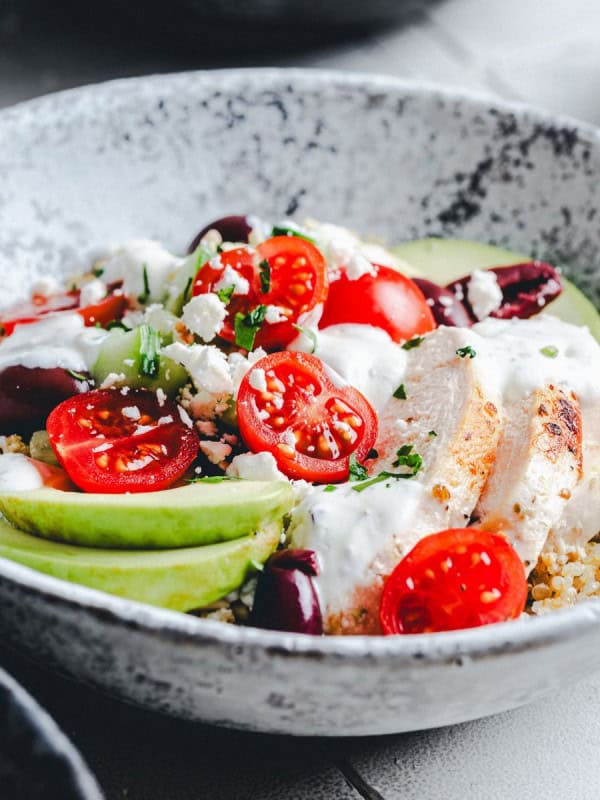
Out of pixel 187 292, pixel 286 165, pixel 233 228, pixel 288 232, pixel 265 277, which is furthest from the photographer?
pixel 286 165

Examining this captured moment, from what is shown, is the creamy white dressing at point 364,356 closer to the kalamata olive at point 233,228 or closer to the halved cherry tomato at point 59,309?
the kalamata olive at point 233,228

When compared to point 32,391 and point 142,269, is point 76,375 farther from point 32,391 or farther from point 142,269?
point 142,269

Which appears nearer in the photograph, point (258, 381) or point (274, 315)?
point (258, 381)

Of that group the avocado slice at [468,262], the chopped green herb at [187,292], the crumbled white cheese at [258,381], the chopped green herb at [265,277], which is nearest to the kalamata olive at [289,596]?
the crumbled white cheese at [258,381]

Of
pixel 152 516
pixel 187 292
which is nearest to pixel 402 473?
pixel 152 516

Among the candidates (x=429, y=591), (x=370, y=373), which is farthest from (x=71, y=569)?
(x=370, y=373)
